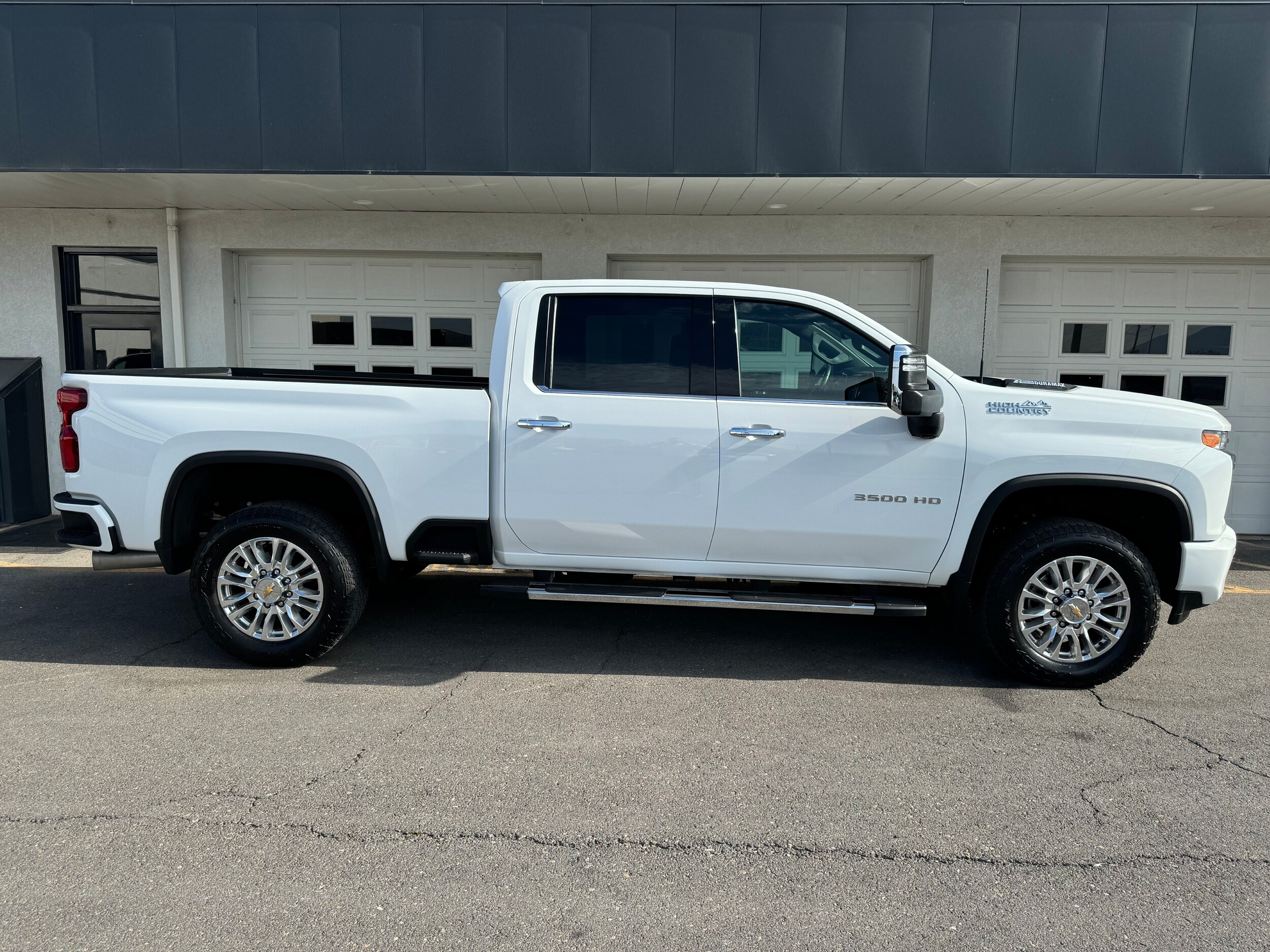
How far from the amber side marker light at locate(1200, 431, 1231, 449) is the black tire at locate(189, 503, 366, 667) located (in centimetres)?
464

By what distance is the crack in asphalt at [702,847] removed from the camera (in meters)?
3.06

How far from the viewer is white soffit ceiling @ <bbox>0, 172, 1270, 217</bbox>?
7.30 metres

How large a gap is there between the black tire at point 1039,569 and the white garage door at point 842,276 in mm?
4885

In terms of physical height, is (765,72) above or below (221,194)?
above

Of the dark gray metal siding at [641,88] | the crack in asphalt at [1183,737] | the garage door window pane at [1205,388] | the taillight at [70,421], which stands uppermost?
the dark gray metal siding at [641,88]

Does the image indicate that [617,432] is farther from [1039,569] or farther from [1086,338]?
[1086,338]

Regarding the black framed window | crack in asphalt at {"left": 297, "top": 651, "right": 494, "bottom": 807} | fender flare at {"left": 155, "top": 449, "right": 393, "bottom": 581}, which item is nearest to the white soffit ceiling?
the black framed window

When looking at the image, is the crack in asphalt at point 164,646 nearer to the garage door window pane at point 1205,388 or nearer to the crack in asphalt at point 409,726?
the crack in asphalt at point 409,726

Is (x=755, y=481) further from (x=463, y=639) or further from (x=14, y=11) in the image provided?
(x=14, y=11)

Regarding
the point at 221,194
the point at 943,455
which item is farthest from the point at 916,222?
the point at 221,194

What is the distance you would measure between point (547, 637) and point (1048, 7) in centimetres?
628

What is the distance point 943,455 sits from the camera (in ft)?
14.9

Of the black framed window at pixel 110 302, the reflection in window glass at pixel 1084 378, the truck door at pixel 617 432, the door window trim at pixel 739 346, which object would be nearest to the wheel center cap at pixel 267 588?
the truck door at pixel 617 432

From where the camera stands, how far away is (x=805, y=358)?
475cm
